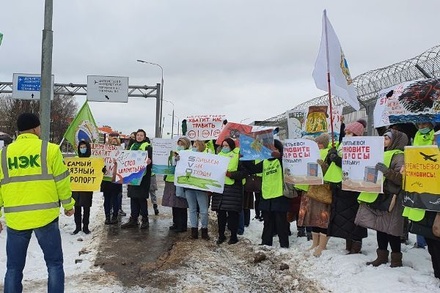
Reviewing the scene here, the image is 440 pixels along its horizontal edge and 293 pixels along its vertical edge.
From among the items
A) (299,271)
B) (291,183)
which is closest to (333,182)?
(291,183)

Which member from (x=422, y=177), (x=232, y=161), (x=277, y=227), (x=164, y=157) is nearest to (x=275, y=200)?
(x=277, y=227)

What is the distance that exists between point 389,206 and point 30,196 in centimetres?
426

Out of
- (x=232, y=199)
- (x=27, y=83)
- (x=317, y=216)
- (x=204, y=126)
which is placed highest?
(x=27, y=83)

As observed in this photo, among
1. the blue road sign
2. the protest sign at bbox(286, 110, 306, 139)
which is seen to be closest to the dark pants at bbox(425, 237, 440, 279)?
the protest sign at bbox(286, 110, 306, 139)

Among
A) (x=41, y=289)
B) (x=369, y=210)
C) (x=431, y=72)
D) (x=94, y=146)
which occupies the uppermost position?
(x=431, y=72)

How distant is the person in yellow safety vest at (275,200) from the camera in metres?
7.57

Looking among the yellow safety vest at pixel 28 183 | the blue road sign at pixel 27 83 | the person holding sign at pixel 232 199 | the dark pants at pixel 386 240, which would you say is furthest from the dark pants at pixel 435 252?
the blue road sign at pixel 27 83

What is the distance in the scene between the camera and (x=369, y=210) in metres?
6.10

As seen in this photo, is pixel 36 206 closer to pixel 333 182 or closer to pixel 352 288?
pixel 352 288

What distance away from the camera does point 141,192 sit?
375 inches

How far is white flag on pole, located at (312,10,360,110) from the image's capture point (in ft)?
22.5

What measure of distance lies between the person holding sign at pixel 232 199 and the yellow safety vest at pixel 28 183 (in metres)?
3.92

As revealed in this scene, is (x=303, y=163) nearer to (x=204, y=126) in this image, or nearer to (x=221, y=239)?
(x=221, y=239)

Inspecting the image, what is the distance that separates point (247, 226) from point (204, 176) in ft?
6.64
